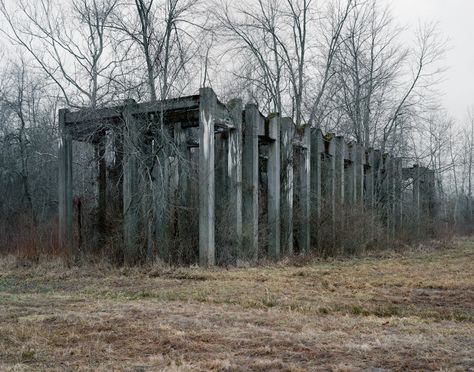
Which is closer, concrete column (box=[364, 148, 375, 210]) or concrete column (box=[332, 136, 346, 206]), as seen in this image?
concrete column (box=[332, 136, 346, 206])

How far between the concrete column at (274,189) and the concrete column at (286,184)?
60 cm

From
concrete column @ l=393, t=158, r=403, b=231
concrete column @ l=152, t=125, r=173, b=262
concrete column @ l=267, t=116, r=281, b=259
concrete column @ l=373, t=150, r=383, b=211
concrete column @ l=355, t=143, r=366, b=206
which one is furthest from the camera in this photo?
concrete column @ l=393, t=158, r=403, b=231

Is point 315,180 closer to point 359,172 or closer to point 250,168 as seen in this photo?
point 359,172

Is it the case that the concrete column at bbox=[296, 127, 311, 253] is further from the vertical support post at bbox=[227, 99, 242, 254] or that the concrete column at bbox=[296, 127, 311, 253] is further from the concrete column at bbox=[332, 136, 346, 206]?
the vertical support post at bbox=[227, 99, 242, 254]

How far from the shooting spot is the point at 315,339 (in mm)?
5242

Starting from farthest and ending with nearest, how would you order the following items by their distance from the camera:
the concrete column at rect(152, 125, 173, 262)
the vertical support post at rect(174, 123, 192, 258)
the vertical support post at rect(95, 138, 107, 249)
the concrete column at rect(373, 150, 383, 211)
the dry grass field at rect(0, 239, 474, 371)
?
the concrete column at rect(373, 150, 383, 211), the vertical support post at rect(95, 138, 107, 249), the vertical support post at rect(174, 123, 192, 258), the concrete column at rect(152, 125, 173, 262), the dry grass field at rect(0, 239, 474, 371)

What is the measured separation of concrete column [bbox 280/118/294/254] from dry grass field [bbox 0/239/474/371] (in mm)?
4864

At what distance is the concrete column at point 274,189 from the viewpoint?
15008 mm

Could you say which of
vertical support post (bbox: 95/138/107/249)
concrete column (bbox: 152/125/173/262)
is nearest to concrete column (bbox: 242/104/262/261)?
concrete column (bbox: 152/125/173/262)

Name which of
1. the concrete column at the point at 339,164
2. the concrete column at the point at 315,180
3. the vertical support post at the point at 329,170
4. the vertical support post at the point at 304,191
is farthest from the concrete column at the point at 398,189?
the vertical support post at the point at 304,191

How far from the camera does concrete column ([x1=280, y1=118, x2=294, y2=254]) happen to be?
629 inches

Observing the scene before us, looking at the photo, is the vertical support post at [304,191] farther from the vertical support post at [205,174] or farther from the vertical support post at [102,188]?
the vertical support post at [102,188]

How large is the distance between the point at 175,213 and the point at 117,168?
7.07ft

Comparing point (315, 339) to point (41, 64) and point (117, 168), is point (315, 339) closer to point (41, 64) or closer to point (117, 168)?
point (117, 168)
